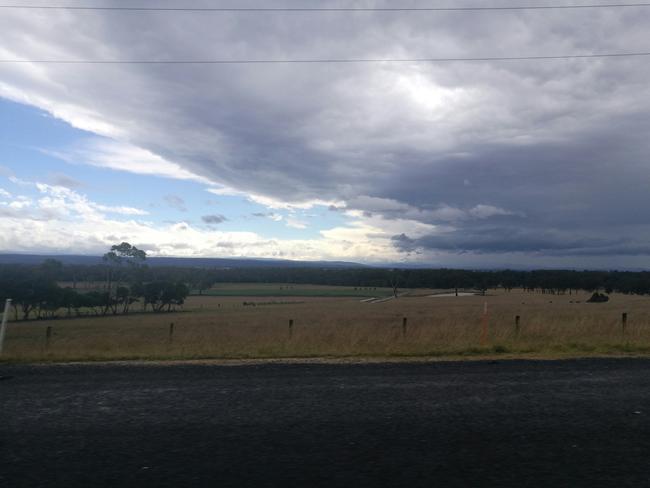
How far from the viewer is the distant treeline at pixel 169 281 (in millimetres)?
66375

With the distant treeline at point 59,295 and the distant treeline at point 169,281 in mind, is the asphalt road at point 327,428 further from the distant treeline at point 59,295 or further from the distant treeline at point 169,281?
the distant treeline at point 169,281

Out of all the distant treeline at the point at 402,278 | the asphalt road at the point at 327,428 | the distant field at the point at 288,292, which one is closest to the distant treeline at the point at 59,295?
the distant treeline at the point at 402,278

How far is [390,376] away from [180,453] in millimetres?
4929

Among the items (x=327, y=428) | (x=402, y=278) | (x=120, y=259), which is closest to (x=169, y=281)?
(x=120, y=259)

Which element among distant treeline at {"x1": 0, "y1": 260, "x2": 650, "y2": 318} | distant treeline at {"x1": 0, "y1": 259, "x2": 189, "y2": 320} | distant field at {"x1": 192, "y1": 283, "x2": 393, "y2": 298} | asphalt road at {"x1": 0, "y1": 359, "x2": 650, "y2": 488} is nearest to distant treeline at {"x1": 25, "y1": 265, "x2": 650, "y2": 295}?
distant treeline at {"x1": 0, "y1": 260, "x2": 650, "y2": 318}

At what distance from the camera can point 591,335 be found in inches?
642

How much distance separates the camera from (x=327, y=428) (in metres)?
6.54

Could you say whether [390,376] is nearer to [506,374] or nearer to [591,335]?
[506,374]

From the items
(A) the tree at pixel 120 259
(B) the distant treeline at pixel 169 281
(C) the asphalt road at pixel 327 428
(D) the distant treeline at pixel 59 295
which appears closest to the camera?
(C) the asphalt road at pixel 327 428

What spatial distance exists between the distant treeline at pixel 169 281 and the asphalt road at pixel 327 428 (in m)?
61.3

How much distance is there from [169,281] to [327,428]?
8021cm

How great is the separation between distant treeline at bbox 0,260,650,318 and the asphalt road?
61.3 m

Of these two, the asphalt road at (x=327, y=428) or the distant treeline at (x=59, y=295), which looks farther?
the distant treeline at (x=59, y=295)

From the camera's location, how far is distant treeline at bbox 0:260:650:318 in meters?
66.4
